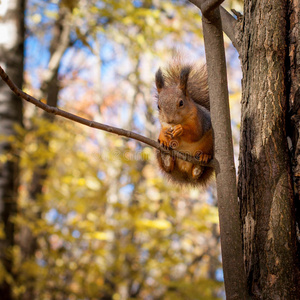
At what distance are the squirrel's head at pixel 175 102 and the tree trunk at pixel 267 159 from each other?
2.64ft

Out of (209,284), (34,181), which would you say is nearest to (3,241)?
(34,181)

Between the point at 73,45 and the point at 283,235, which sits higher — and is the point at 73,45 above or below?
above

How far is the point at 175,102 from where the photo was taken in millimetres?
2168

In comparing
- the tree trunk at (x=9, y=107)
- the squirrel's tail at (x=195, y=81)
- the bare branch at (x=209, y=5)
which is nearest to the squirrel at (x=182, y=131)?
the squirrel's tail at (x=195, y=81)

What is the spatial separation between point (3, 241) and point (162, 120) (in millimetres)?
2939

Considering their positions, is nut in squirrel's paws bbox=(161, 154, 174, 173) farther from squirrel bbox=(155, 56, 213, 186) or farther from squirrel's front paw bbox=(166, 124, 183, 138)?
squirrel's front paw bbox=(166, 124, 183, 138)

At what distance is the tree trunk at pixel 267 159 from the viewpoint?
1.14 meters

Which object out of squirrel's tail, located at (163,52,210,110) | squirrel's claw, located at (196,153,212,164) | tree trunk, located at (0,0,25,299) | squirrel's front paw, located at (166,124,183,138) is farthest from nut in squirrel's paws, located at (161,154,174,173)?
tree trunk, located at (0,0,25,299)

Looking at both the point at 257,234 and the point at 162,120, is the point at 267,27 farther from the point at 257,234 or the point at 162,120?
the point at 162,120

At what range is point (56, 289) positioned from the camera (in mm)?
4684

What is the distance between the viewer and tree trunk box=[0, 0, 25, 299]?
4.18 meters

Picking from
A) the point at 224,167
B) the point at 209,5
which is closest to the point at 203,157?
the point at 224,167

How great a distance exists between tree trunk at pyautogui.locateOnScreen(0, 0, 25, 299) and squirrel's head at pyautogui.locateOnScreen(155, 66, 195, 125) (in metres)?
2.52

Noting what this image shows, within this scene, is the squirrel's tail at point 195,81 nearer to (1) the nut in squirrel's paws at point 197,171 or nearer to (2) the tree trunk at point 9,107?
(1) the nut in squirrel's paws at point 197,171
